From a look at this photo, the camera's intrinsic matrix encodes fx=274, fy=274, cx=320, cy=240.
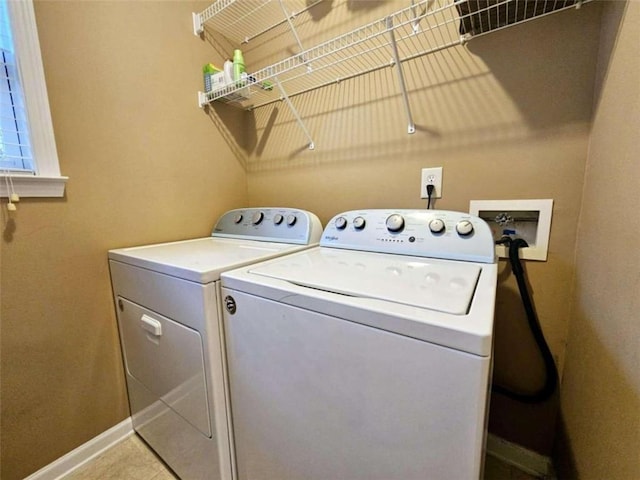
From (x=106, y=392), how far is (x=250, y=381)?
2.99 feet

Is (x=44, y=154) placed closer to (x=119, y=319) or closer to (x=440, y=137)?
(x=119, y=319)

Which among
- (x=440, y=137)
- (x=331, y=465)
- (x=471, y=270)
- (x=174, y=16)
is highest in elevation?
(x=174, y=16)

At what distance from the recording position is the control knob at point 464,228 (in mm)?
923

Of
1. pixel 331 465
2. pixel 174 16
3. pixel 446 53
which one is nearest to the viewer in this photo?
pixel 331 465

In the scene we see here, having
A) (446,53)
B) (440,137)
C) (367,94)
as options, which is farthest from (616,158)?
(367,94)

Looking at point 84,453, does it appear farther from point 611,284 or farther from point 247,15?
point 247,15

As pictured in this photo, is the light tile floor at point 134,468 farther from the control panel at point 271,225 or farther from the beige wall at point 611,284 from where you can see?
the control panel at point 271,225

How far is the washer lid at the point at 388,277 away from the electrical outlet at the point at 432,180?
380 mm

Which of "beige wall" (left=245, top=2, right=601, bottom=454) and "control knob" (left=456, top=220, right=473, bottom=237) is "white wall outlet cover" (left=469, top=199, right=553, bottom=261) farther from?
"control knob" (left=456, top=220, right=473, bottom=237)

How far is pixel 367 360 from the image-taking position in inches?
22.2

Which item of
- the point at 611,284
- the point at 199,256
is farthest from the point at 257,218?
the point at 611,284

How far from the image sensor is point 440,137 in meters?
1.15

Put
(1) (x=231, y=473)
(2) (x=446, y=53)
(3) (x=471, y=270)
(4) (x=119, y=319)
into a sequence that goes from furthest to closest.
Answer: (4) (x=119, y=319)
(2) (x=446, y=53)
(1) (x=231, y=473)
(3) (x=471, y=270)

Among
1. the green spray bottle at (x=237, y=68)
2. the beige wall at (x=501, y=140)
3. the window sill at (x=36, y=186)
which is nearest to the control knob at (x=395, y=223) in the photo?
the beige wall at (x=501, y=140)
